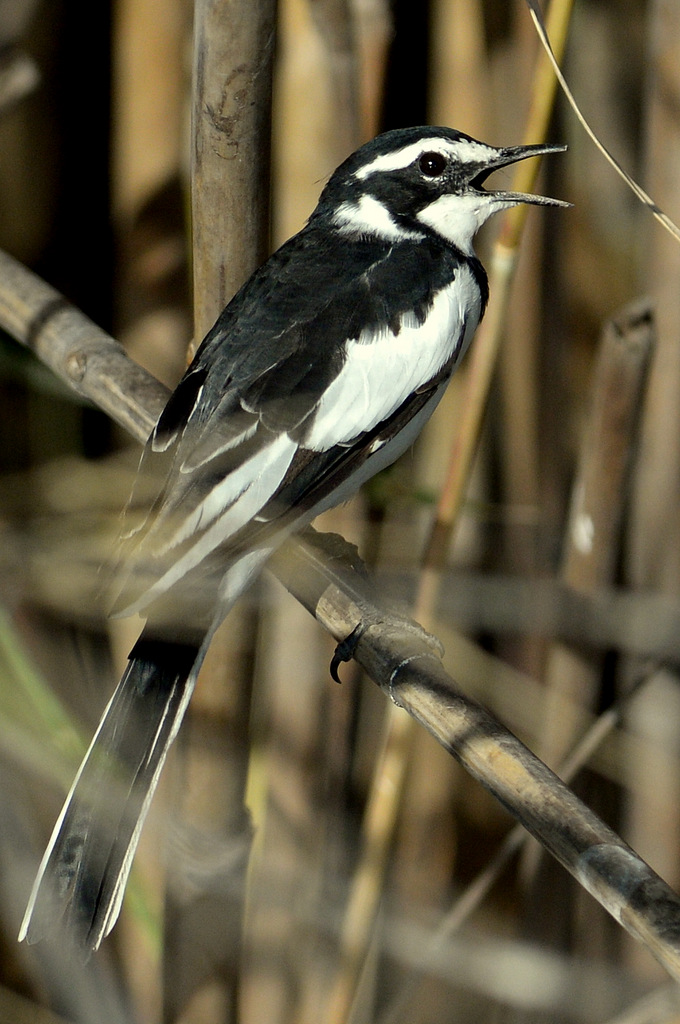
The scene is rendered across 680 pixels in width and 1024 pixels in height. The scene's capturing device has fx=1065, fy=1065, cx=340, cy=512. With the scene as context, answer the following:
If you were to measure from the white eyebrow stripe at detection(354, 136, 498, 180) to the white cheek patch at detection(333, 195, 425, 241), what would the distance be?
0.05 m

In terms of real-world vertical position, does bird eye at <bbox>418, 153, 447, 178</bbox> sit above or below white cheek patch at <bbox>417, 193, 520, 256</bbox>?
above

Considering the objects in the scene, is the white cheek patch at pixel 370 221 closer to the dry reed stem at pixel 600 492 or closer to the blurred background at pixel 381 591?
the blurred background at pixel 381 591

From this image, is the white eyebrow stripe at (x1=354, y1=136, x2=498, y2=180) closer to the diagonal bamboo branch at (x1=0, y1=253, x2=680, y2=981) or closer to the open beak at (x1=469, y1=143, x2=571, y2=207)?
the open beak at (x1=469, y1=143, x2=571, y2=207)

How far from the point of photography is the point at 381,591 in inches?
53.7

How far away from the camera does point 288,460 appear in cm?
112

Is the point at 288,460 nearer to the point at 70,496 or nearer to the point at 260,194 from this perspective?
the point at 260,194

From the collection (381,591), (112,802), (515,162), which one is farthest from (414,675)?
(515,162)

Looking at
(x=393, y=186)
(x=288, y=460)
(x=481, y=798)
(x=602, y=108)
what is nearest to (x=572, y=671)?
(x=481, y=798)

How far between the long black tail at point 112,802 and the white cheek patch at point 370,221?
2.00ft

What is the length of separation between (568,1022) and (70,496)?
1.01 metres

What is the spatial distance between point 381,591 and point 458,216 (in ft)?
1.62

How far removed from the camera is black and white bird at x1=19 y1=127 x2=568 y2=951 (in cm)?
103

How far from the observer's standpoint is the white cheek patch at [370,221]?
138cm

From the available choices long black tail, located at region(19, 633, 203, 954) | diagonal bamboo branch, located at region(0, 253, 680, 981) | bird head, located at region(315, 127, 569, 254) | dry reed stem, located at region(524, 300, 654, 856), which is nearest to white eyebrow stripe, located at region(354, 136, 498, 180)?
bird head, located at region(315, 127, 569, 254)
